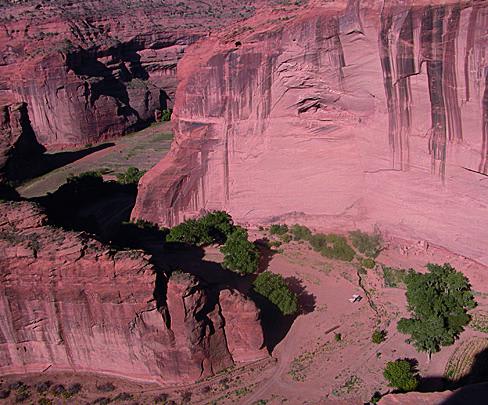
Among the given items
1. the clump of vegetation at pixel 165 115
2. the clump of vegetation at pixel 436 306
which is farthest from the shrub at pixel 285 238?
the clump of vegetation at pixel 165 115

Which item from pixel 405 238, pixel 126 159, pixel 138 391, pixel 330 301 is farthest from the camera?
pixel 126 159

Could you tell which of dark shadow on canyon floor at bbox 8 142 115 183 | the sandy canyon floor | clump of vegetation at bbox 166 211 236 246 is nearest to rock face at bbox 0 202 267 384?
the sandy canyon floor

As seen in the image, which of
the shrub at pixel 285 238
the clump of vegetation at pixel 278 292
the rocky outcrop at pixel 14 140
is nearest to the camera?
the clump of vegetation at pixel 278 292

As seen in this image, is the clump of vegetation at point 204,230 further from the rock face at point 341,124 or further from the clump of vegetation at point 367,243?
the clump of vegetation at point 367,243

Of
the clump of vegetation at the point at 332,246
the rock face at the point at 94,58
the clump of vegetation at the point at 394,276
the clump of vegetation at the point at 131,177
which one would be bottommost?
the clump of vegetation at the point at 394,276

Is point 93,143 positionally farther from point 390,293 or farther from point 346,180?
point 390,293

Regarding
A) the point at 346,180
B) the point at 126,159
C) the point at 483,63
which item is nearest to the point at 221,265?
the point at 346,180
